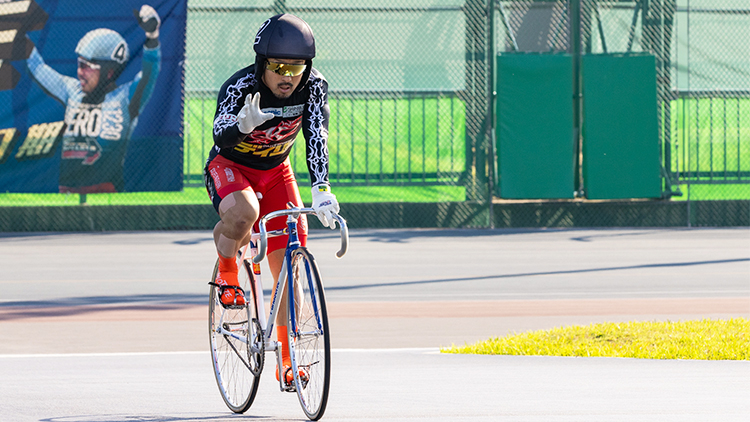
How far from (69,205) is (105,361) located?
11.0 m

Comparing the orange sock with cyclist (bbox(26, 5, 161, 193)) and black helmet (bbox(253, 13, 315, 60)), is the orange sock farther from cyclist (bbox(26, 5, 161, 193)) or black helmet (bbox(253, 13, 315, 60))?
cyclist (bbox(26, 5, 161, 193))

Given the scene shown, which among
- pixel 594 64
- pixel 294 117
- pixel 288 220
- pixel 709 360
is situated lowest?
pixel 709 360

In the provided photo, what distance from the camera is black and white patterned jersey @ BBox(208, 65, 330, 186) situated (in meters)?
5.76

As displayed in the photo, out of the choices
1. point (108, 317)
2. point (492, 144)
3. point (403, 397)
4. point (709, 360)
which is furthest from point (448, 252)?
point (403, 397)

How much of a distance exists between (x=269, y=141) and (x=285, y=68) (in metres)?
0.49

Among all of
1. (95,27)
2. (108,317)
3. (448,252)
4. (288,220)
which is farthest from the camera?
(95,27)

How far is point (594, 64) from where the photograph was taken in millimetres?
19062

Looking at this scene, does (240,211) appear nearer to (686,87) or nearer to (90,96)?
(90,96)

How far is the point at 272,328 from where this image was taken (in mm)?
5801

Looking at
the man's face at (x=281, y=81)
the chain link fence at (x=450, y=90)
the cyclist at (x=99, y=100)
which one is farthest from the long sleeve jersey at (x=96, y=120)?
the man's face at (x=281, y=81)

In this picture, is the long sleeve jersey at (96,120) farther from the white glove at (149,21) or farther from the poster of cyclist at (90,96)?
the white glove at (149,21)

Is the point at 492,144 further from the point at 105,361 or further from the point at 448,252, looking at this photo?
the point at 105,361

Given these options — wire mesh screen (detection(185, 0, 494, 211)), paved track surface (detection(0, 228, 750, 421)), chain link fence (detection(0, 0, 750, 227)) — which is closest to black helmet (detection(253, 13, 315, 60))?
paved track surface (detection(0, 228, 750, 421))

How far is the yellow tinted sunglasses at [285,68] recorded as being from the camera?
18.6 feet
